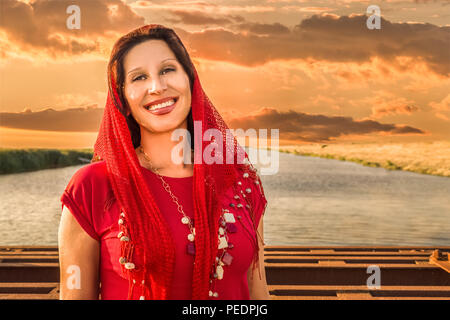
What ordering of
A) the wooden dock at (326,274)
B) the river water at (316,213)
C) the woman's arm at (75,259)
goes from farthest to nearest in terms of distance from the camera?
1. the river water at (316,213)
2. the wooden dock at (326,274)
3. the woman's arm at (75,259)

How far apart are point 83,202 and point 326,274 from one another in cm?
265

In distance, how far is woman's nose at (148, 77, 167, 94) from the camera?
1.51m

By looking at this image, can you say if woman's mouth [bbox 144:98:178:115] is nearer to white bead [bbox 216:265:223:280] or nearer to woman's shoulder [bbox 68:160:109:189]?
woman's shoulder [bbox 68:160:109:189]

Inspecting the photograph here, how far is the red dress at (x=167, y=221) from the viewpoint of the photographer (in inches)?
56.0

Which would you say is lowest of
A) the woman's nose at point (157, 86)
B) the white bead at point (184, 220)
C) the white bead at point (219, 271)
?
the white bead at point (219, 271)

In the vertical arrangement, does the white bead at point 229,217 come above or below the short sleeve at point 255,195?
below

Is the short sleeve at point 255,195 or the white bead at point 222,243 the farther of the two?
the short sleeve at point 255,195

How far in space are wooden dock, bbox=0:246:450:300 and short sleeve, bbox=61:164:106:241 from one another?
5.59 ft

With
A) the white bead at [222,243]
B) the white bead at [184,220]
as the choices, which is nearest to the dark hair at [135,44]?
the white bead at [184,220]

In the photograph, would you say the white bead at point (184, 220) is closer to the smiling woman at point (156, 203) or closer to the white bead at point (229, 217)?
the smiling woman at point (156, 203)

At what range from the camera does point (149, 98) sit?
153 centimetres

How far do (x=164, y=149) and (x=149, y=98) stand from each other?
179 millimetres
